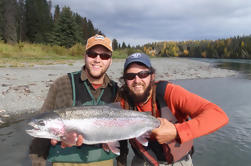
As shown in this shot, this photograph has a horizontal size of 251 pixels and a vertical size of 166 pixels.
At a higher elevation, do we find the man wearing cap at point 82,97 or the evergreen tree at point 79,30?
the evergreen tree at point 79,30

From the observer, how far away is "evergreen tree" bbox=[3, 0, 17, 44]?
34.6m

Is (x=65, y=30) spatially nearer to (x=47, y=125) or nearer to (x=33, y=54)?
(x=33, y=54)

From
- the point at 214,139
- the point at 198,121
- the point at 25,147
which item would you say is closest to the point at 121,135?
the point at 198,121

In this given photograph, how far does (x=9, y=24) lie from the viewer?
35.2m

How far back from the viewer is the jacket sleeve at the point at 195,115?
2.53 meters

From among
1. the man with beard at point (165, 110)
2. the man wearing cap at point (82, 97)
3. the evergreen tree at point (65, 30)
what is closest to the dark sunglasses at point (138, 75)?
the man with beard at point (165, 110)

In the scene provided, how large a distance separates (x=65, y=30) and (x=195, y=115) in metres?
39.0

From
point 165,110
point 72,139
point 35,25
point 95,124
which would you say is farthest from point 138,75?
point 35,25

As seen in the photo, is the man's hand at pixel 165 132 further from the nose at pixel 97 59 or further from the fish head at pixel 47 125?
the nose at pixel 97 59

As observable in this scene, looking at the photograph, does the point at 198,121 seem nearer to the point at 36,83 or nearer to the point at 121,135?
the point at 121,135

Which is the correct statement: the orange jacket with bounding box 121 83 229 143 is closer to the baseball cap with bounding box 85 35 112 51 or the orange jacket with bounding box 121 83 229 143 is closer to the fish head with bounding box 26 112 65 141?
the baseball cap with bounding box 85 35 112 51

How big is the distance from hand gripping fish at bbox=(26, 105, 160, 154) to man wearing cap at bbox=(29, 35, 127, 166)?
0.57ft

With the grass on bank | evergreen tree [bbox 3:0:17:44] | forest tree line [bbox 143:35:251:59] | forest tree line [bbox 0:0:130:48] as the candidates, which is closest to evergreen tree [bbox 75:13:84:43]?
forest tree line [bbox 0:0:130:48]

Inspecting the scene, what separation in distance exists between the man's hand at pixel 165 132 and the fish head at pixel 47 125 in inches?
56.4
